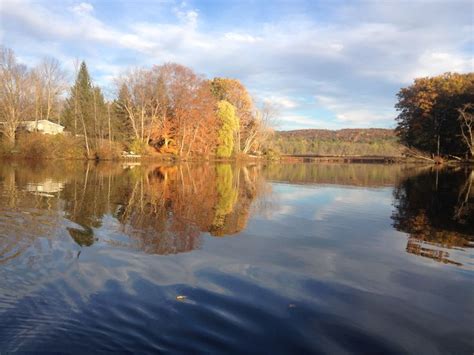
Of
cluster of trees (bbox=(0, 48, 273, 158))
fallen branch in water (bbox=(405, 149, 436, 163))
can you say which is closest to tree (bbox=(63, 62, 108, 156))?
cluster of trees (bbox=(0, 48, 273, 158))

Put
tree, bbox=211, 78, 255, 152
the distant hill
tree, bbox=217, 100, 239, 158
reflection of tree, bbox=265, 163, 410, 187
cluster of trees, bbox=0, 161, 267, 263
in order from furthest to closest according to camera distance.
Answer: the distant hill → tree, bbox=211, 78, 255, 152 → tree, bbox=217, 100, 239, 158 → reflection of tree, bbox=265, 163, 410, 187 → cluster of trees, bbox=0, 161, 267, 263

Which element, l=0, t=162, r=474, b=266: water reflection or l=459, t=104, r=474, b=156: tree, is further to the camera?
l=459, t=104, r=474, b=156: tree

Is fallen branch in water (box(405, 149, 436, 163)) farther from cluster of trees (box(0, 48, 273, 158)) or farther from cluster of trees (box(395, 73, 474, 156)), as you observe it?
cluster of trees (box(0, 48, 273, 158))

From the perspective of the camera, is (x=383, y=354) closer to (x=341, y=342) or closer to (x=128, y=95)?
(x=341, y=342)

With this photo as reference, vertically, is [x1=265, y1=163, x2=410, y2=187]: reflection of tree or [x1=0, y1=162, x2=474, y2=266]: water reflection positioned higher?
[x1=265, y1=163, x2=410, y2=187]: reflection of tree

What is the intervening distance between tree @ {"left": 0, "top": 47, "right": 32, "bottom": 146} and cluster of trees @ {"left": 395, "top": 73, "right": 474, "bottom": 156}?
60.4 m

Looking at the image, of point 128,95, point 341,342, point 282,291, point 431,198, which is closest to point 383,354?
point 341,342

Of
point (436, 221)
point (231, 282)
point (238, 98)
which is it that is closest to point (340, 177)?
point (436, 221)

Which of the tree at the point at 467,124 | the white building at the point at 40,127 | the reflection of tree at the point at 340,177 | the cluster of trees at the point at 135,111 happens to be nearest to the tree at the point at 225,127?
the cluster of trees at the point at 135,111

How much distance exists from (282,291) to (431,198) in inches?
540

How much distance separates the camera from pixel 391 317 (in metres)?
4.70

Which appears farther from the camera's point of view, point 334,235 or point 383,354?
point 334,235

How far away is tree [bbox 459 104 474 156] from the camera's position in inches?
1845

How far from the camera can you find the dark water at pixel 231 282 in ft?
13.2
